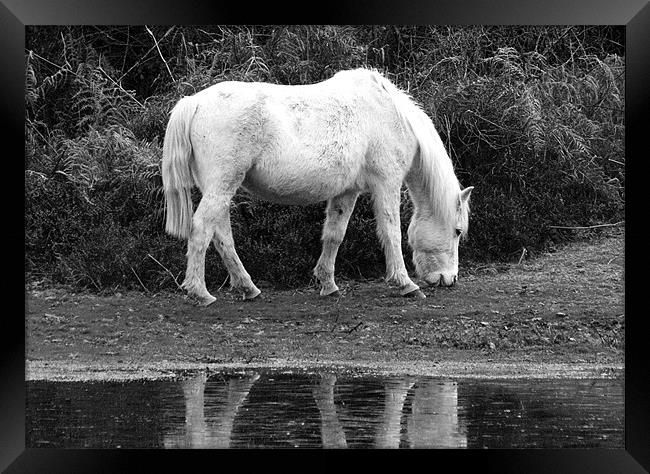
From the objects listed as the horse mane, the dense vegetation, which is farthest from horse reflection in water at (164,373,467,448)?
the dense vegetation

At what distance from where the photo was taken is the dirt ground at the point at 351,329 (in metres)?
8.70

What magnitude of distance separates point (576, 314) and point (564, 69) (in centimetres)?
483

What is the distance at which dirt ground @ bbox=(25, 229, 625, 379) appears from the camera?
342 inches

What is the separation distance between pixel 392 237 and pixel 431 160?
2.78 ft

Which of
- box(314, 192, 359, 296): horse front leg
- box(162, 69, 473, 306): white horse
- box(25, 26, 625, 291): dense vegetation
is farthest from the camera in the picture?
box(25, 26, 625, 291): dense vegetation

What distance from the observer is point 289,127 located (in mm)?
9953

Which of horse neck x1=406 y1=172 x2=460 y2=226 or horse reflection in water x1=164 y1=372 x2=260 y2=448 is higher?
horse neck x1=406 y1=172 x2=460 y2=226

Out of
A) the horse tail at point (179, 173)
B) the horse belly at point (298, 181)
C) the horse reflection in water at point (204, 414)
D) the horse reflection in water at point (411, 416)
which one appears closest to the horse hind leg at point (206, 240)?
the horse tail at point (179, 173)

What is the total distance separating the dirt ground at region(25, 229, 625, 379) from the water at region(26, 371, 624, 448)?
649 millimetres

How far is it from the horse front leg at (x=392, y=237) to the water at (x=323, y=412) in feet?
7.88

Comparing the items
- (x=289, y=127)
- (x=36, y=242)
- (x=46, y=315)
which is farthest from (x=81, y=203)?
(x=289, y=127)

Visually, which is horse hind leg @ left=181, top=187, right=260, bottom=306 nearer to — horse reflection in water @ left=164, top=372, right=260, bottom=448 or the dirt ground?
the dirt ground

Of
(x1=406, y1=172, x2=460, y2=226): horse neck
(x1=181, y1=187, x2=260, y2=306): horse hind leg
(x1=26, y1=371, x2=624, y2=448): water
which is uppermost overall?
(x1=406, y1=172, x2=460, y2=226): horse neck

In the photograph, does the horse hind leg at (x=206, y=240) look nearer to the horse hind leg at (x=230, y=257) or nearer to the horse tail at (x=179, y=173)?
the horse hind leg at (x=230, y=257)
